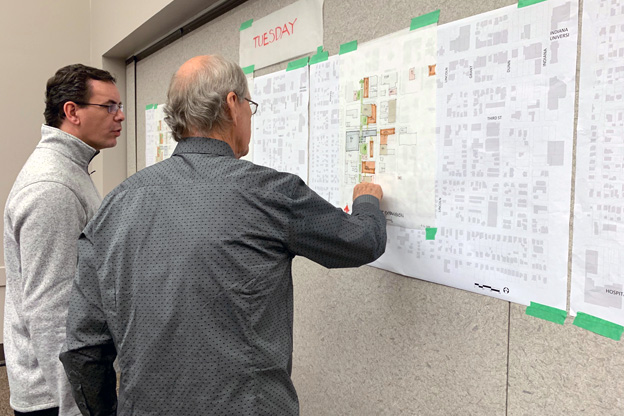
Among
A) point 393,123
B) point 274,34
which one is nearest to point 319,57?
point 274,34

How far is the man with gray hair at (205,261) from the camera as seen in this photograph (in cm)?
95

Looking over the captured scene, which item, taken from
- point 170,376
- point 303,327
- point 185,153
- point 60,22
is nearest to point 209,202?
point 185,153

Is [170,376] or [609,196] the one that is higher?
[609,196]

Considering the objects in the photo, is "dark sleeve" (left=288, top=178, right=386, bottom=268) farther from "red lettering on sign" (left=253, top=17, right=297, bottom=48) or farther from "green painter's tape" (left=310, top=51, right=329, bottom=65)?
"red lettering on sign" (left=253, top=17, right=297, bottom=48)

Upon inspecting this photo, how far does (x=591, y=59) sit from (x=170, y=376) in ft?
3.09

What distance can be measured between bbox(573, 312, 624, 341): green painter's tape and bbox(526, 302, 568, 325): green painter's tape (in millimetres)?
26

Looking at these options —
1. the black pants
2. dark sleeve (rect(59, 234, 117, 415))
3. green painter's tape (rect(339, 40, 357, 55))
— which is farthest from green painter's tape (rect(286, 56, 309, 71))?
the black pants

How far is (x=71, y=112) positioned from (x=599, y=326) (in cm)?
140

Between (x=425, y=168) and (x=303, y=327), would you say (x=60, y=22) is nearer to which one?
(x=303, y=327)

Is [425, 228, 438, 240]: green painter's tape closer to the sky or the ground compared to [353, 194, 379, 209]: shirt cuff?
closer to the ground

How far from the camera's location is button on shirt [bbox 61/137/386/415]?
948mm

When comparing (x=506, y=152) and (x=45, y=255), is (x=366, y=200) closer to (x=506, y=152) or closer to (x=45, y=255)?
(x=506, y=152)

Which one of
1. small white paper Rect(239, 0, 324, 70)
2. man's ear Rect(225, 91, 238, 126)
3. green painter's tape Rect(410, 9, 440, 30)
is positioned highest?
small white paper Rect(239, 0, 324, 70)

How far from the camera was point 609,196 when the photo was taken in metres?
0.84
